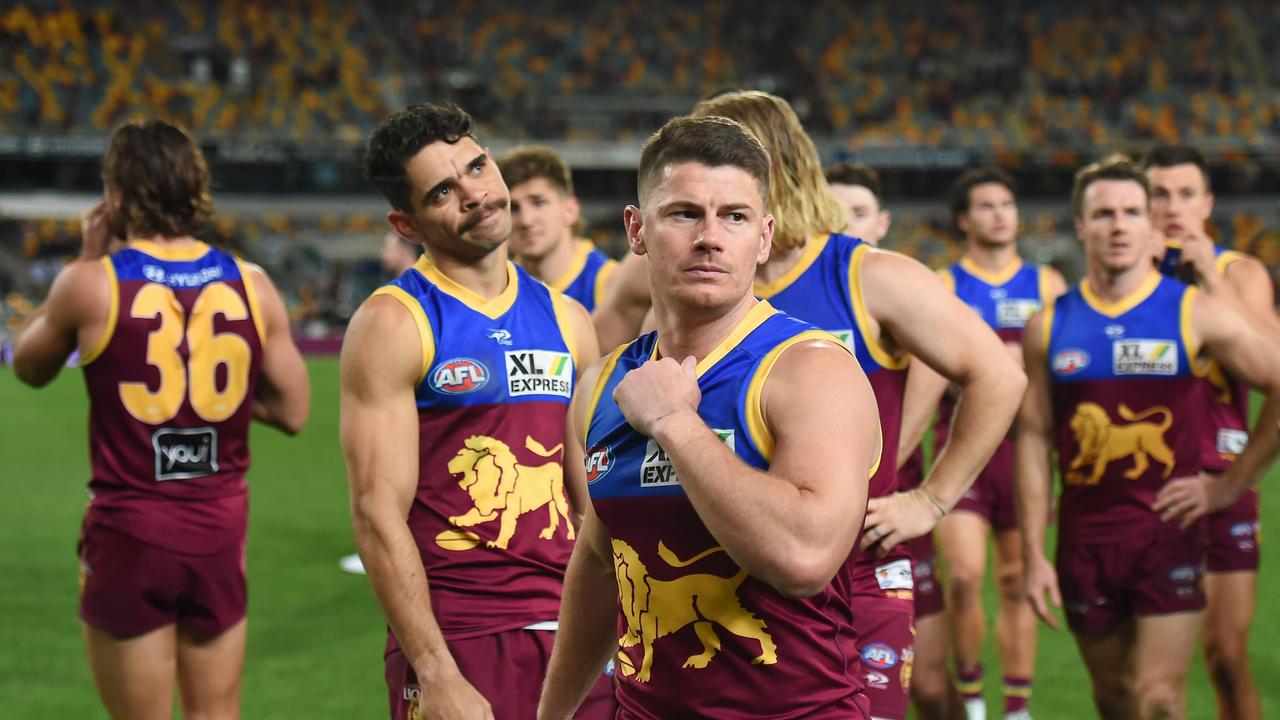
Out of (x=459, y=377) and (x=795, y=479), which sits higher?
(x=459, y=377)

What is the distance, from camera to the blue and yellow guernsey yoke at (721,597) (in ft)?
8.13

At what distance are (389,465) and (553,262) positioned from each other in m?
3.28

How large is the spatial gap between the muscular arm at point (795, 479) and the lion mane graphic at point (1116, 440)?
9.68 ft

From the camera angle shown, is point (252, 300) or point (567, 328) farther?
point (252, 300)

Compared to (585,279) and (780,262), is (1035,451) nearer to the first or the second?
(780,262)

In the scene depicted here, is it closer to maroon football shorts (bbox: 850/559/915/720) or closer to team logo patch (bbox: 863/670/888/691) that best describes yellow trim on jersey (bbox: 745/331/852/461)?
maroon football shorts (bbox: 850/559/915/720)

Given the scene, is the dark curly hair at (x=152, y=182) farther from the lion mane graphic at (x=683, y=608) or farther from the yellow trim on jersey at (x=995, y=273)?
the yellow trim on jersey at (x=995, y=273)

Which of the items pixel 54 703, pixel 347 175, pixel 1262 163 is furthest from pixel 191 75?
pixel 54 703

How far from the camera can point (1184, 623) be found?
15.9 feet

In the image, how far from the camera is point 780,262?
383cm

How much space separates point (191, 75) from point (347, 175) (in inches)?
205

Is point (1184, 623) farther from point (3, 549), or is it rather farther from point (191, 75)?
point (191, 75)

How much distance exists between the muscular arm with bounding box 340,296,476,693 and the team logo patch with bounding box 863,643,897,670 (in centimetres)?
119

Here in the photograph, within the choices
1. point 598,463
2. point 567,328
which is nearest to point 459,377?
point 567,328
